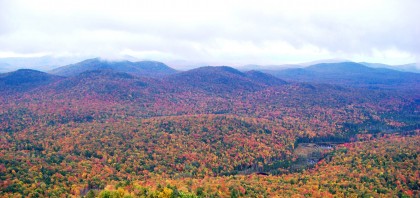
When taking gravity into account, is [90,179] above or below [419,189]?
above

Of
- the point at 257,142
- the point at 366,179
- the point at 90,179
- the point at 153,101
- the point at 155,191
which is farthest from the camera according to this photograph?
the point at 153,101

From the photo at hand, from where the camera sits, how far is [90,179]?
73125 millimetres

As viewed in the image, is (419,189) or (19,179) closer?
(19,179)

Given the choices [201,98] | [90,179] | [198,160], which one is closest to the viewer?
[90,179]

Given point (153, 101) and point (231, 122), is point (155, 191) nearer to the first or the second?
point (231, 122)

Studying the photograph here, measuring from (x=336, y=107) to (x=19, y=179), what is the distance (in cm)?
16429

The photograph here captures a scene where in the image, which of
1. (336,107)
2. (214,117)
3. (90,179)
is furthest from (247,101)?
(90,179)

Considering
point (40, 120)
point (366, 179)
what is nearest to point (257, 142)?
point (366, 179)

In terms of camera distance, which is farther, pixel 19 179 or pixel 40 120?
pixel 40 120

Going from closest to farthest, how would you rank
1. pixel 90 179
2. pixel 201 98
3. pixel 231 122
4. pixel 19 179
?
pixel 19 179 → pixel 90 179 → pixel 231 122 → pixel 201 98

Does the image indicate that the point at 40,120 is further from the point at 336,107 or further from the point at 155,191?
the point at 336,107

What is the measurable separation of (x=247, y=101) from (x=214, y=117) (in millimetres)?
73958

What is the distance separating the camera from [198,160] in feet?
314

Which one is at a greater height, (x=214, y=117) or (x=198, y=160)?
(x=214, y=117)
